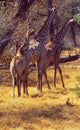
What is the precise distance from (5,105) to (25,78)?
74.8 inches

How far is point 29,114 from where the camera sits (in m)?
8.23

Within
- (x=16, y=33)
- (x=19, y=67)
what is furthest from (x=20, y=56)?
(x=16, y=33)

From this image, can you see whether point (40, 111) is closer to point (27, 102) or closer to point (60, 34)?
point (27, 102)

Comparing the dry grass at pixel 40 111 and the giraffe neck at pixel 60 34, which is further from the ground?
the giraffe neck at pixel 60 34

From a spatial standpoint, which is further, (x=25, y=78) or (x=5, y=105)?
(x=25, y=78)

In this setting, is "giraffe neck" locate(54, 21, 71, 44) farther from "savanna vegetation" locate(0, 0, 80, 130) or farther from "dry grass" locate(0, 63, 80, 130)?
"dry grass" locate(0, 63, 80, 130)

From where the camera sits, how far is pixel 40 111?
27.8 feet

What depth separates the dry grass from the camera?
7.56 metres

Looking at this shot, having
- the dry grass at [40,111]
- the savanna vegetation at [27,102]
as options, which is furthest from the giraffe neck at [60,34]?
the dry grass at [40,111]

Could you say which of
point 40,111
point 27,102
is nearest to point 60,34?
point 27,102

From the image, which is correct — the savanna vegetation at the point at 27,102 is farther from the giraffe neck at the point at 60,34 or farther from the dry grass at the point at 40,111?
the giraffe neck at the point at 60,34

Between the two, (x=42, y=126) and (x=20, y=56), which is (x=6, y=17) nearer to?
(x=20, y=56)

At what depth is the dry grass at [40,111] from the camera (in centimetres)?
756

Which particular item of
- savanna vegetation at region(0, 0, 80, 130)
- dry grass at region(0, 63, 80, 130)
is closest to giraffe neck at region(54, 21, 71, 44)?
savanna vegetation at region(0, 0, 80, 130)
